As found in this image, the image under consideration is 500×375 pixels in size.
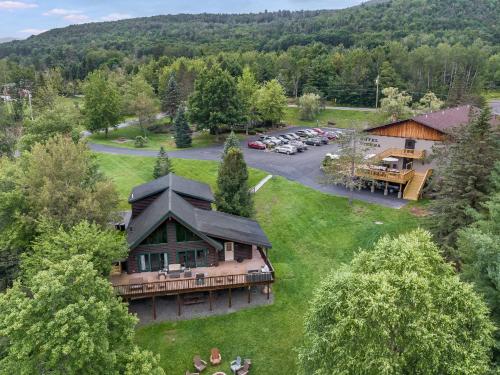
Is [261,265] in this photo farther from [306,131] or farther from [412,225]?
[306,131]

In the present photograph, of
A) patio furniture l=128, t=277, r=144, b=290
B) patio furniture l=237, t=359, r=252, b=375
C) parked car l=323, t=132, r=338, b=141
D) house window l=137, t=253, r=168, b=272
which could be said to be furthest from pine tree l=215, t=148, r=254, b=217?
parked car l=323, t=132, r=338, b=141

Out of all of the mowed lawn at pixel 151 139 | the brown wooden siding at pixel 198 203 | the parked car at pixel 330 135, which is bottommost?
the mowed lawn at pixel 151 139

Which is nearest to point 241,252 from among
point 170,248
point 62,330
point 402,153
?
point 170,248

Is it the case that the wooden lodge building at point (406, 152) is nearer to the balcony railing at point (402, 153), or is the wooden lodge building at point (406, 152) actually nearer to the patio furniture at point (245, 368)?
the balcony railing at point (402, 153)

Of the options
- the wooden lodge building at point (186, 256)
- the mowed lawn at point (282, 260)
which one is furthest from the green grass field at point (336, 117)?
the wooden lodge building at point (186, 256)

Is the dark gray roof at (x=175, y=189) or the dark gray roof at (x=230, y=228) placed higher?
the dark gray roof at (x=175, y=189)

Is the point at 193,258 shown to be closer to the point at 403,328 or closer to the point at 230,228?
the point at 230,228
